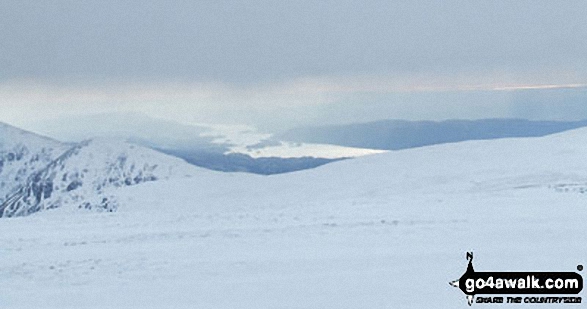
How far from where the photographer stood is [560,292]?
10.9 metres

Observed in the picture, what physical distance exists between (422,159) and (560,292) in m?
37.7

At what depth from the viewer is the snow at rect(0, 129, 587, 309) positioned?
40.6 ft

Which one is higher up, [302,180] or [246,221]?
[302,180]

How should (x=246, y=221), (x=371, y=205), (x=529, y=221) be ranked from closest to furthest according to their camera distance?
(x=529, y=221)
(x=246, y=221)
(x=371, y=205)

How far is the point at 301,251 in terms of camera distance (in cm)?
1630

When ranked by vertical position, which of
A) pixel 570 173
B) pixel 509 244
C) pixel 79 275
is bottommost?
pixel 79 275

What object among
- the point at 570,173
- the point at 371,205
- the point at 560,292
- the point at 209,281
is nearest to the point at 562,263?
the point at 560,292

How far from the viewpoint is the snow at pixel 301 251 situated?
40.6ft

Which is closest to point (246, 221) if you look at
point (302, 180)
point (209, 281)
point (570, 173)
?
point (209, 281)

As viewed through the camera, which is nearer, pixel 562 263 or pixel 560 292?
pixel 560 292

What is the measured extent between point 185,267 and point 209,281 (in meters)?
1.80

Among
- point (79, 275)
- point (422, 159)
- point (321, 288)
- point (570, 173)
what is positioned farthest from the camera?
point (422, 159)

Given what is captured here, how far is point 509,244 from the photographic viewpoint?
A: 1534 centimetres

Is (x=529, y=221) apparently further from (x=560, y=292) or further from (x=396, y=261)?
(x=560, y=292)
